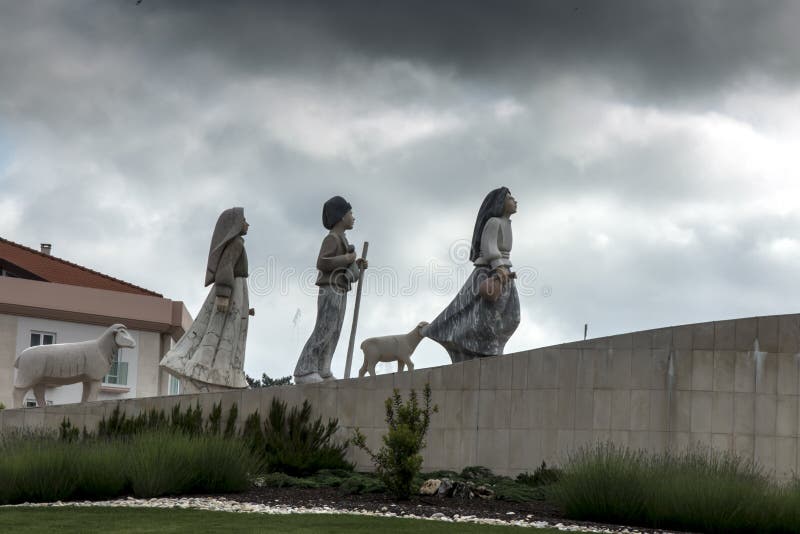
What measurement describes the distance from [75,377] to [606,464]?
10.7 meters

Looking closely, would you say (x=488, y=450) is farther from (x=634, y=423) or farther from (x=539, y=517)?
(x=539, y=517)

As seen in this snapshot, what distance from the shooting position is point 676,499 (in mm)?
14469

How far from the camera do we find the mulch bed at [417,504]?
47.7 ft

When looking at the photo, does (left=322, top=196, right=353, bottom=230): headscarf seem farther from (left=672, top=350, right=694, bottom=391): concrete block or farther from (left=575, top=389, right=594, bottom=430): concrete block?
(left=672, top=350, right=694, bottom=391): concrete block

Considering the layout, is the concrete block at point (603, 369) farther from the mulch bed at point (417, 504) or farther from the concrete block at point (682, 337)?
the mulch bed at point (417, 504)

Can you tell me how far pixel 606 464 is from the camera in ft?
49.5

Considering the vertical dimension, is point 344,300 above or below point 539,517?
A: above

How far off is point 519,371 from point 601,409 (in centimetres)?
131

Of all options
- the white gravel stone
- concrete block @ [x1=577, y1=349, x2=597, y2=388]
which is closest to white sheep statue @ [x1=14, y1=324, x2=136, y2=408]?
the white gravel stone

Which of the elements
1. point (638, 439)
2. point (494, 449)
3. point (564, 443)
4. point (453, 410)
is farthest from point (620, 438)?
point (453, 410)

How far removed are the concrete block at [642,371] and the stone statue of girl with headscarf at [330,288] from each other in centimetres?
495

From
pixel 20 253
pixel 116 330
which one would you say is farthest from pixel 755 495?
pixel 20 253

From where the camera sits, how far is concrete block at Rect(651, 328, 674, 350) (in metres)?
19.3

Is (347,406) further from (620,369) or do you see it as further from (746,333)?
(746,333)
